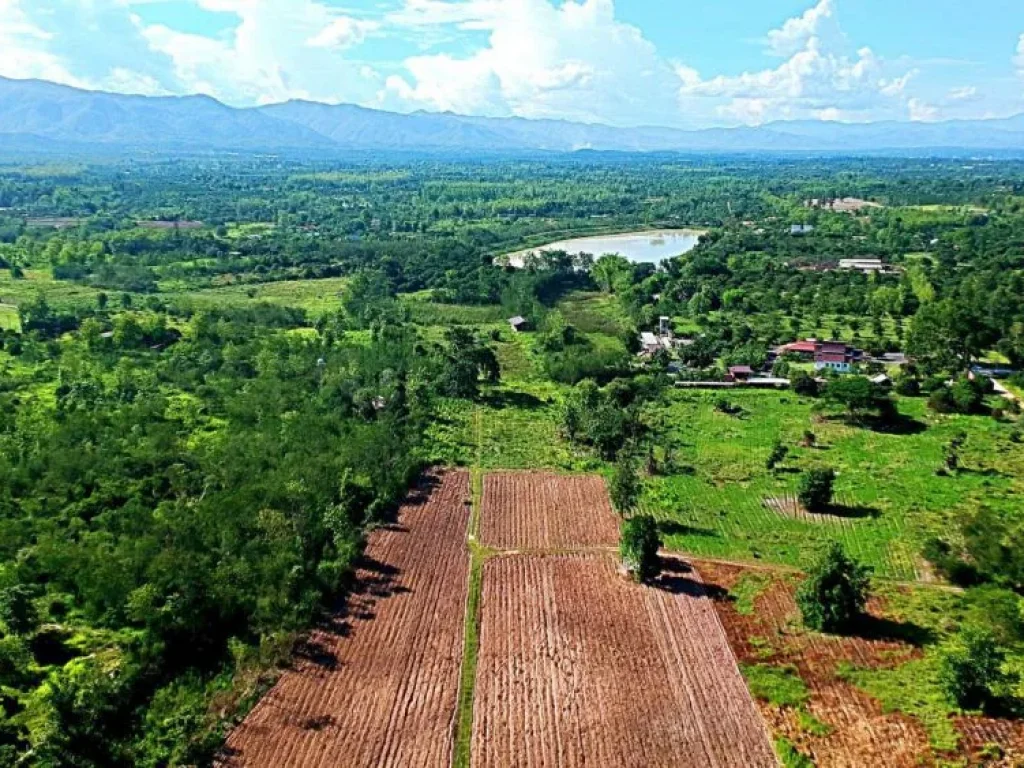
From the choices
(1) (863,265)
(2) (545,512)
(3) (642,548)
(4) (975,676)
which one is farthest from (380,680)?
(1) (863,265)

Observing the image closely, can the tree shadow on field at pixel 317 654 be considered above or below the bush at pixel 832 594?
below

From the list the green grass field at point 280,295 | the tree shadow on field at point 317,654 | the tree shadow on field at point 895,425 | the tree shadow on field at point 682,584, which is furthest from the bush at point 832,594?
the green grass field at point 280,295

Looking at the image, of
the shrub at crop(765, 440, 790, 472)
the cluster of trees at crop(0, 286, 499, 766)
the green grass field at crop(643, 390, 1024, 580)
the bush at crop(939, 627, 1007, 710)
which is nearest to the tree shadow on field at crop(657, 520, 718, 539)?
the green grass field at crop(643, 390, 1024, 580)

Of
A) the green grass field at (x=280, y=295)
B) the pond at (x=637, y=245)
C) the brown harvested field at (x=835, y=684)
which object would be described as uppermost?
the pond at (x=637, y=245)

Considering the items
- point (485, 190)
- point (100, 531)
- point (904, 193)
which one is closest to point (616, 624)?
point (100, 531)

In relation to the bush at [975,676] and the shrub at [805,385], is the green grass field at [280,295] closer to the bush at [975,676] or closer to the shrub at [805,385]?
the shrub at [805,385]

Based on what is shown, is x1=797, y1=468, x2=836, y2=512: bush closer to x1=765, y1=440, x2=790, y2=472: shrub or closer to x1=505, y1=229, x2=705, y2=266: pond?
x1=765, y1=440, x2=790, y2=472: shrub
